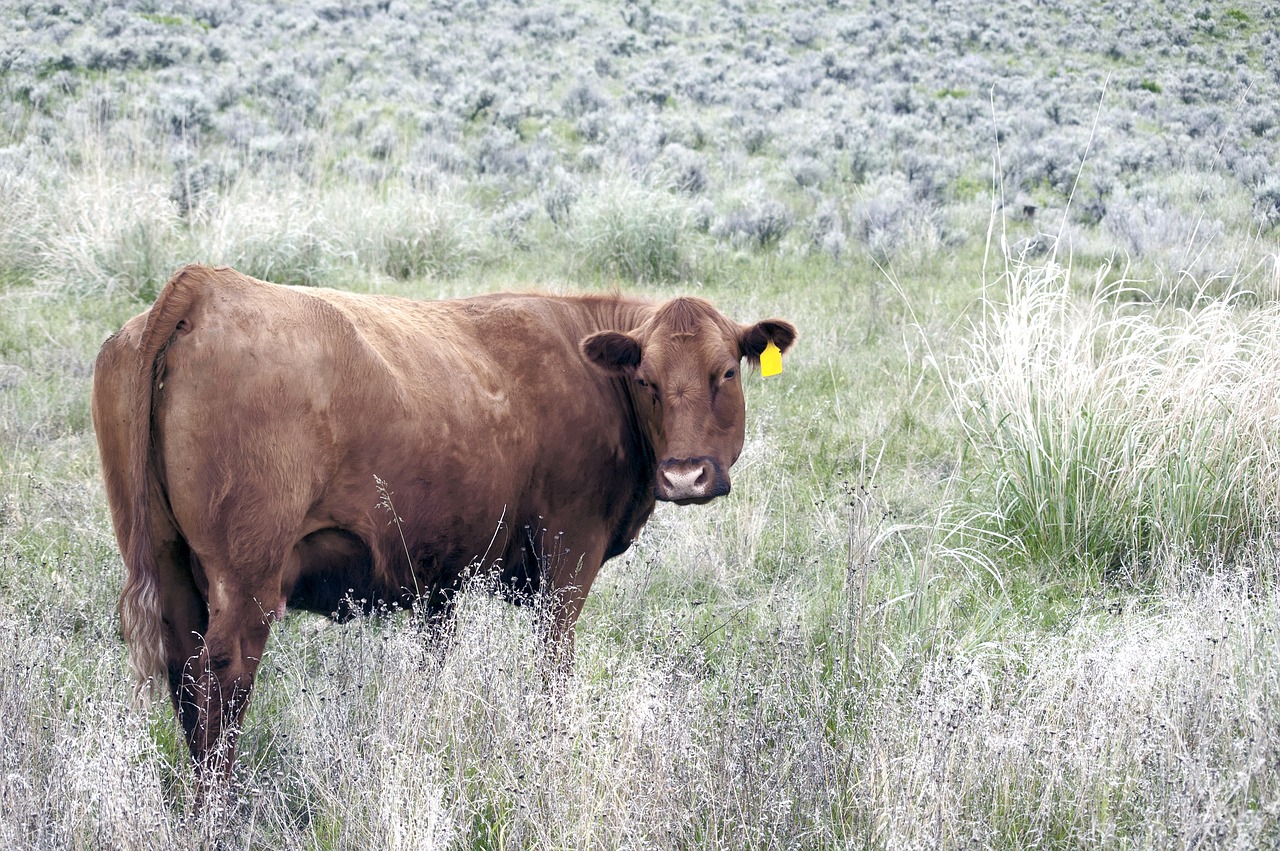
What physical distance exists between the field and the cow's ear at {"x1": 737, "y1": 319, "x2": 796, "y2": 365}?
83 cm

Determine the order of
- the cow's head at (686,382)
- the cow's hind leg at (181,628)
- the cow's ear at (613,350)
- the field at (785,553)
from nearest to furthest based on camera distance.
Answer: the field at (785,553), the cow's hind leg at (181,628), the cow's head at (686,382), the cow's ear at (613,350)

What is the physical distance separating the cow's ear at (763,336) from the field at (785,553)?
0.83 metres

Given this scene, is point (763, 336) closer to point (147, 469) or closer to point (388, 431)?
point (388, 431)

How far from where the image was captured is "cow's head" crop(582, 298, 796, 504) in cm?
429

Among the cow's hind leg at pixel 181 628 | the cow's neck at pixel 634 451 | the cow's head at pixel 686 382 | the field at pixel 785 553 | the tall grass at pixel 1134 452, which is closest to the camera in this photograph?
the field at pixel 785 553

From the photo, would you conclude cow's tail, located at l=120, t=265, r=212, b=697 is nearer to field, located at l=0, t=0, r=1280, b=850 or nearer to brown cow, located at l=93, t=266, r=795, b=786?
brown cow, located at l=93, t=266, r=795, b=786

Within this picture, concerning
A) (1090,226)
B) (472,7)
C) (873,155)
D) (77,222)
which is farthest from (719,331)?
(472,7)

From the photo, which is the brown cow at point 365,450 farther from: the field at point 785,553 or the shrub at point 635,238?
the shrub at point 635,238

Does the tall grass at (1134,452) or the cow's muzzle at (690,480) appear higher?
the cow's muzzle at (690,480)

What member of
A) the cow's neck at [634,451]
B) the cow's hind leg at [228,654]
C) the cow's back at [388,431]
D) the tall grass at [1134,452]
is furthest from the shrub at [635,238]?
the cow's hind leg at [228,654]

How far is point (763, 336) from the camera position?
4836 millimetres

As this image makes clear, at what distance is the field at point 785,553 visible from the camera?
10.3ft

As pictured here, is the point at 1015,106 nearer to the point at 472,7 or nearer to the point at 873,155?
the point at 873,155

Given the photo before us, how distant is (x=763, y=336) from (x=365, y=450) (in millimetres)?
1961
